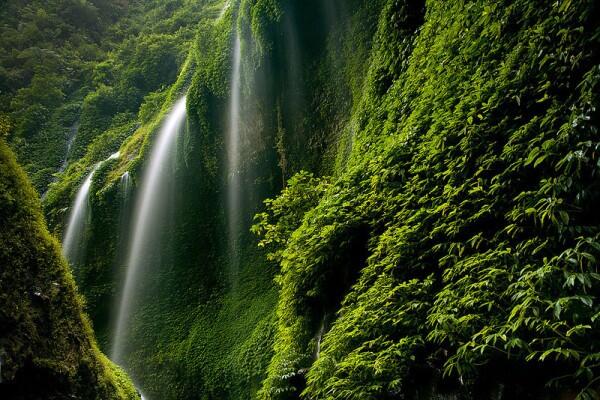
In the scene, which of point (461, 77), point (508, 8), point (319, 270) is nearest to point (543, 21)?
point (508, 8)

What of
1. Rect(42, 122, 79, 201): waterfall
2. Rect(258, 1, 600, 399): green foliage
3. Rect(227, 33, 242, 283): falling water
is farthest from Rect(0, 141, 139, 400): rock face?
Rect(42, 122, 79, 201): waterfall

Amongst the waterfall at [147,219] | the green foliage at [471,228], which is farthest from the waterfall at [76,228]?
the green foliage at [471,228]

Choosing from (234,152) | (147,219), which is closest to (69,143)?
(147,219)

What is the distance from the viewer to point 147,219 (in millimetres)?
13398

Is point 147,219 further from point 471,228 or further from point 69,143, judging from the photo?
point 69,143

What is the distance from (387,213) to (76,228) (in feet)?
45.9

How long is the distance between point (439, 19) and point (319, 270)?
10.8 ft

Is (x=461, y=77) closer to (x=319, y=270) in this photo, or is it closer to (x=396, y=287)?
(x=396, y=287)

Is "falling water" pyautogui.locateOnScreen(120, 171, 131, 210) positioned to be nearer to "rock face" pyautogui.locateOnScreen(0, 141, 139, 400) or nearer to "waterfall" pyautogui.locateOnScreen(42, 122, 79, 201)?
"rock face" pyautogui.locateOnScreen(0, 141, 139, 400)

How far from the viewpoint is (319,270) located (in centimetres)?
476

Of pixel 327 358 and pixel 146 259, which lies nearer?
pixel 327 358

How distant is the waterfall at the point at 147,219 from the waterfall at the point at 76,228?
219 centimetres

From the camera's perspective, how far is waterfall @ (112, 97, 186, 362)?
42.9 feet

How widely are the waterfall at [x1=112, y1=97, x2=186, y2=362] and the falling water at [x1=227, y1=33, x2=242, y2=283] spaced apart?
2517mm
